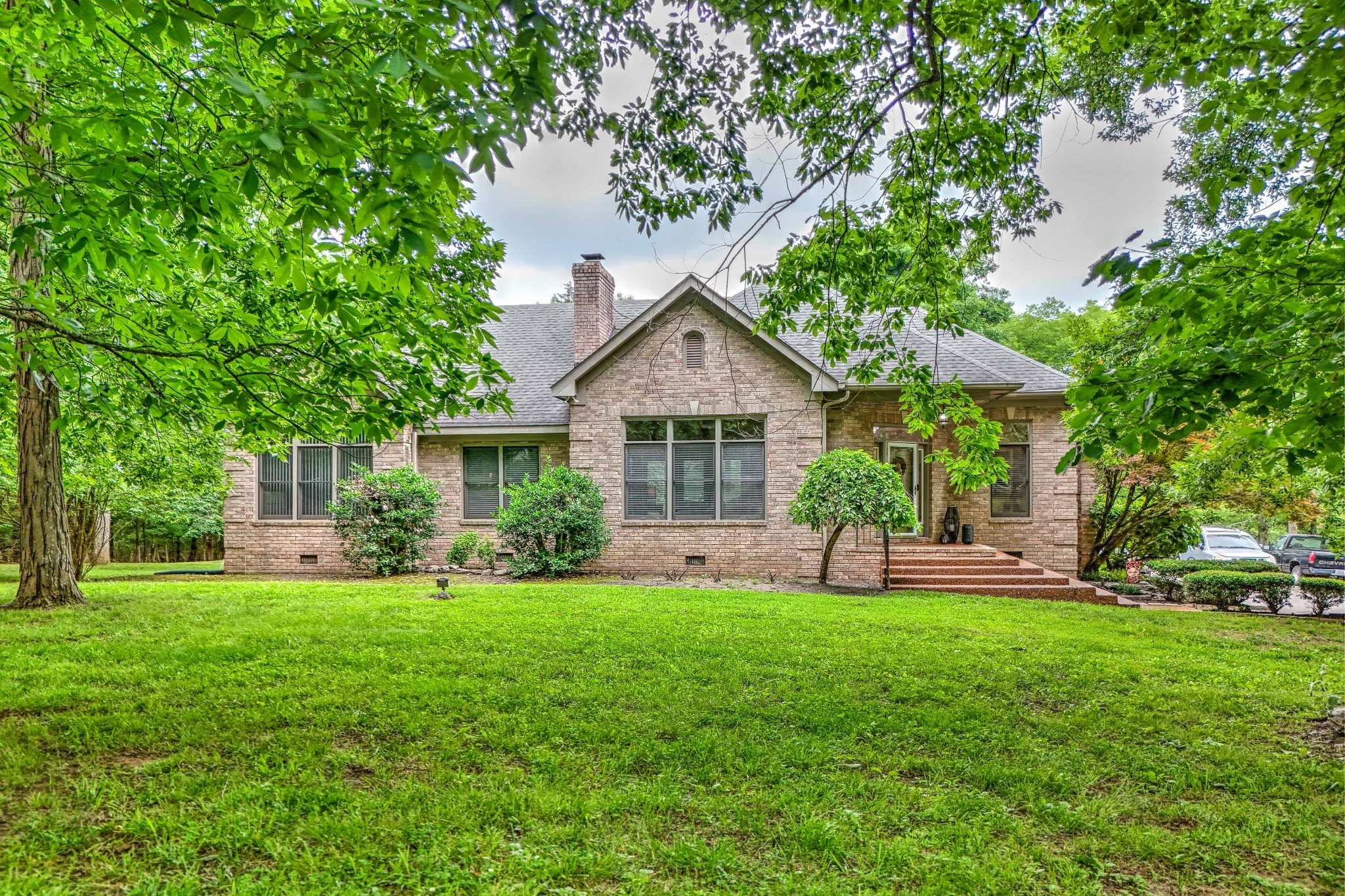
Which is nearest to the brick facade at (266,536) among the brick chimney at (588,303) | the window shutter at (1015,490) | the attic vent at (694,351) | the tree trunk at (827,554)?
the brick chimney at (588,303)

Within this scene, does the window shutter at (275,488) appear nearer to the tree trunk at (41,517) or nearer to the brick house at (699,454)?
the brick house at (699,454)

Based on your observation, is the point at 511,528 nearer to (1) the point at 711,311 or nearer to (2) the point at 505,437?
(2) the point at 505,437

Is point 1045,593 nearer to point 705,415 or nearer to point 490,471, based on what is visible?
point 705,415

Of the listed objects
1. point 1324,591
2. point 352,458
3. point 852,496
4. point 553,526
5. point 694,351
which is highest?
point 694,351

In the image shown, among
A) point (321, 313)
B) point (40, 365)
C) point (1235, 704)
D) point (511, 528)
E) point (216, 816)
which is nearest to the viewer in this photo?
point (216, 816)

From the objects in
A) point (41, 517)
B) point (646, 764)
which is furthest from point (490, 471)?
point (646, 764)

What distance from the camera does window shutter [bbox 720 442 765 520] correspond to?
13.2m

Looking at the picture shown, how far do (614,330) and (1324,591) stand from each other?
13.6m

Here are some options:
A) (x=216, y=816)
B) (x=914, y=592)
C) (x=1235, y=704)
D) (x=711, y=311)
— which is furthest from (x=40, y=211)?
(x=914, y=592)

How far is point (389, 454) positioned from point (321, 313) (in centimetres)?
1079

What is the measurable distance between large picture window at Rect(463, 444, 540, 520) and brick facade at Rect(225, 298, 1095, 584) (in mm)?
162

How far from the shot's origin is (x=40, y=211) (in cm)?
370

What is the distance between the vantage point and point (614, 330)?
15.9 m

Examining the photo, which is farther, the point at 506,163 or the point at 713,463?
the point at 713,463
